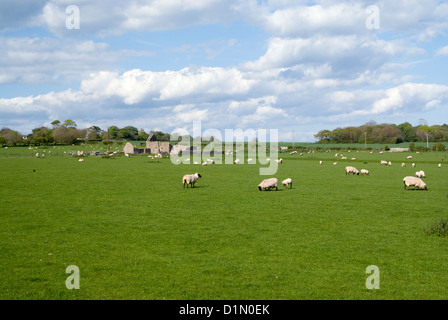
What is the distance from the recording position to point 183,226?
17.5 meters

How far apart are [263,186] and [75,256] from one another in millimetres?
19759

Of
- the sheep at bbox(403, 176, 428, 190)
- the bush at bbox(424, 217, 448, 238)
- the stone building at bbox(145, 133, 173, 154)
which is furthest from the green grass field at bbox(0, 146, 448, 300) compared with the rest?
the stone building at bbox(145, 133, 173, 154)

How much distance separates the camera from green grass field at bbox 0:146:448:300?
10.2 meters

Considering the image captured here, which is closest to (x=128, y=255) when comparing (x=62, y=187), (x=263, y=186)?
(x=263, y=186)

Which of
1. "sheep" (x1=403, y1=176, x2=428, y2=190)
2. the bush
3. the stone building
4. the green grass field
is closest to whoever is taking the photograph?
the green grass field

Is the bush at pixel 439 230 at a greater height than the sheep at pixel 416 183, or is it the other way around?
the sheep at pixel 416 183

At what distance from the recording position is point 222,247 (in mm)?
14039

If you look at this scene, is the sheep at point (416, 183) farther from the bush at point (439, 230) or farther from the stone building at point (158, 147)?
the stone building at point (158, 147)

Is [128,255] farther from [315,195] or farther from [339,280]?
[315,195]

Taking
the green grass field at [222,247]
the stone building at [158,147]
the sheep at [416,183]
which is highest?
the stone building at [158,147]

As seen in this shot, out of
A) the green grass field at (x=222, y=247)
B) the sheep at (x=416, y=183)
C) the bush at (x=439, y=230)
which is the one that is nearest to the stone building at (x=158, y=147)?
the sheep at (x=416, y=183)

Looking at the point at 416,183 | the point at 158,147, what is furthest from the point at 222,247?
the point at 158,147

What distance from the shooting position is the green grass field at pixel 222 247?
33.5 feet

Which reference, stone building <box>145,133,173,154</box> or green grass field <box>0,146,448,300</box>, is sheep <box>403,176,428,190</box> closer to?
green grass field <box>0,146,448,300</box>
